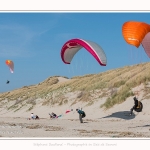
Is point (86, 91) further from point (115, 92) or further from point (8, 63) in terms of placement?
point (8, 63)

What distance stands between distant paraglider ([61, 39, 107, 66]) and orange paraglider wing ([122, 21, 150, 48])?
2.62 m

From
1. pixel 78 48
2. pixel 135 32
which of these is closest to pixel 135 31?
pixel 135 32

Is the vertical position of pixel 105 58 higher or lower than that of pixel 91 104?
→ higher

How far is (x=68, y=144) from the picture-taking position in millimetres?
12398

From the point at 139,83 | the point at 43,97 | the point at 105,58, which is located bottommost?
the point at 43,97

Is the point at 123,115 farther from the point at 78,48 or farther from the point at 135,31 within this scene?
the point at 135,31

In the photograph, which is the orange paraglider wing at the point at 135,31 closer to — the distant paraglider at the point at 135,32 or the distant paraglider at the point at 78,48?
the distant paraglider at the point at 135,32

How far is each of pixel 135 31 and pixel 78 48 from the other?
260 inches

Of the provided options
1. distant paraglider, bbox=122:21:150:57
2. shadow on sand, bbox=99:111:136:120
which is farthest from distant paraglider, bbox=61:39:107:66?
shadow on sand, bbox=99:111:136:120

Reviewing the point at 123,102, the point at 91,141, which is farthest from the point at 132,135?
the point at 123,102

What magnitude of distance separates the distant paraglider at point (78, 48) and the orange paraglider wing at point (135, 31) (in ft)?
8.61

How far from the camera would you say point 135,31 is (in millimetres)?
14453

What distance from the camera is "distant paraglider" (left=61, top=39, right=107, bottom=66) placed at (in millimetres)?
17173

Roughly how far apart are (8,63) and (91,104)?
12821mm
